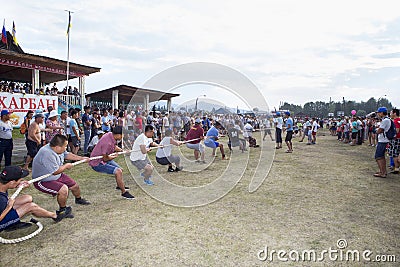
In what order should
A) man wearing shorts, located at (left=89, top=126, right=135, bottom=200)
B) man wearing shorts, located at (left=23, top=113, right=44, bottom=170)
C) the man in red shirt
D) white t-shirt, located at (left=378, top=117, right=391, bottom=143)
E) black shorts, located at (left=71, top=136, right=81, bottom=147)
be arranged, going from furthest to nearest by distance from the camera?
black shorts, located at (left=71, top=136, right=81, bottom=147) → the man in red shirt → white t-shirt, located at (left=378, top=117, right=391, bottom=143) → man wearing shorts, located at (left=23, top=113, right=44, bottom=170) → man wearing shorts, located at (left=89, top=126, right=135, bottom=200)

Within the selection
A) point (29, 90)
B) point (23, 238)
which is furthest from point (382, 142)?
point (29, 90)

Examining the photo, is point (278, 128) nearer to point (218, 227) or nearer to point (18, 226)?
point (218, 227)

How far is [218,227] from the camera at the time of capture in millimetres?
4098

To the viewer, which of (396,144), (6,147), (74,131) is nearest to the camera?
(6,147)

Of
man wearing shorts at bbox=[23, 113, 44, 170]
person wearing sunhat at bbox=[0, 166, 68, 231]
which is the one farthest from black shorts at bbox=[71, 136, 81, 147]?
person wearing sunhat at bbox=[0, 166, 68, 231]

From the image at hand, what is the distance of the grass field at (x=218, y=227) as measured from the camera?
326cm

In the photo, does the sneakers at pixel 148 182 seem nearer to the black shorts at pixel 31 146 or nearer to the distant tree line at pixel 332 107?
the black shorts at pixel 31 146

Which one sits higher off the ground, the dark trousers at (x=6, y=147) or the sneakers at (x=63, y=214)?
the dark trousers at (x=6, y=147)

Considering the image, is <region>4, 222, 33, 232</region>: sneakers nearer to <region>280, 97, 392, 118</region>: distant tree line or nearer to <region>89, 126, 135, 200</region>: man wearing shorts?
<region>89, 126, 135, 200</region>: man wearing shorts

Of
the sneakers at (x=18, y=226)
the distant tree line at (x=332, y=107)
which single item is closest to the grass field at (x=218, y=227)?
the sneakers at (x=18, y=226)

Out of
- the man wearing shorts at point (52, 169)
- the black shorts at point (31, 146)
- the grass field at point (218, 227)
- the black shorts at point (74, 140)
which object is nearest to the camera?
the grass field at point (218, 227)

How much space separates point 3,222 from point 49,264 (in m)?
0.95

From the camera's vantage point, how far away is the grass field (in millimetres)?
3260

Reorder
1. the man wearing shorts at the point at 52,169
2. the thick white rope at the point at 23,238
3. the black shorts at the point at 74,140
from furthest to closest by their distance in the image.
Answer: the black shorts at the point at 74,140 → the man wearing shorts at the point at 52,169 → the thick white rope at the point at 23,238
